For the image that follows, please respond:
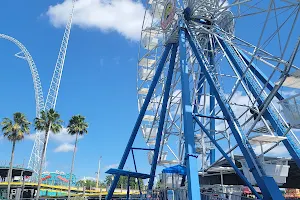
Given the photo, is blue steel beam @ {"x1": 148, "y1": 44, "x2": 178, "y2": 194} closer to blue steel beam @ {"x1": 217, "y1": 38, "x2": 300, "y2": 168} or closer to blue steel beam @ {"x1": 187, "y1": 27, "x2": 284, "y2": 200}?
blue steel beam @ {"x1": 187, "y1": 27, "x2": 284, "y2": 200}

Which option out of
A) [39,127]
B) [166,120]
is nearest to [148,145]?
[166,120]

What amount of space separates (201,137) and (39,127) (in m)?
24.2

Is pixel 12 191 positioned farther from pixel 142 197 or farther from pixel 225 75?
pixel 225 75

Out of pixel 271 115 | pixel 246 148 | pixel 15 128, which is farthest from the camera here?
pixel 15 128

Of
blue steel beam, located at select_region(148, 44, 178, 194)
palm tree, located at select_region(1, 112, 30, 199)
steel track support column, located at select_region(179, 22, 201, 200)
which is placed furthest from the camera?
palm tree, located at select_region(1, 112, 30, 199)

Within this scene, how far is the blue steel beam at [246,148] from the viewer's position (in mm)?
16125

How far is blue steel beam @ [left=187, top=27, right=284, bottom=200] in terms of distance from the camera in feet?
52.9

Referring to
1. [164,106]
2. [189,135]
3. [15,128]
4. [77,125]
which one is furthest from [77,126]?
[189,135]

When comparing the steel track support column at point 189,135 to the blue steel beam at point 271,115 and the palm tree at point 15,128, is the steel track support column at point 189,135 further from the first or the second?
the palm tree at point 15,128

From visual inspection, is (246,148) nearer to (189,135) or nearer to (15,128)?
(189,135)

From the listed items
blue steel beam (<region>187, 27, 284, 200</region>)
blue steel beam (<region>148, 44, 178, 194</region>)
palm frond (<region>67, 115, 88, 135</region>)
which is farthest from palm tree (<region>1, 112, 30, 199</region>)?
blue steel beam (<region>187, 27, 284, 200</region>)

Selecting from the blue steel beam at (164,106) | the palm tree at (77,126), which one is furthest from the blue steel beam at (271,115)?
the palm tree at (77,126)

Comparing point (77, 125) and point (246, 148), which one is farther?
point (77, 125)

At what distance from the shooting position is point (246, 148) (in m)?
17.7
